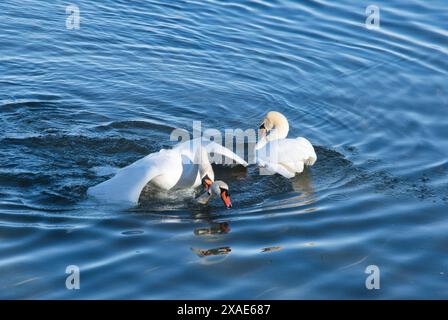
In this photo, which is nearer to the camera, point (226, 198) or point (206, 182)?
point (226, 198)

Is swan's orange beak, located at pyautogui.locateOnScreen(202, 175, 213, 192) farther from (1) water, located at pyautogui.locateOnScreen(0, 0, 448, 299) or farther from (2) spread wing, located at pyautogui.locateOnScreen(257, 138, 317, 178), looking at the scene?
(2) spread wing, located at pyautogui.locateOnScreen(257, 138, 317, 178)

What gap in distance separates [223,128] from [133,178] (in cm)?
280

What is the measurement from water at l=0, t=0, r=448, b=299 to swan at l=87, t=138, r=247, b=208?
20 centimetres

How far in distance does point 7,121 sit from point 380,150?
521 cm

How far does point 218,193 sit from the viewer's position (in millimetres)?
10258

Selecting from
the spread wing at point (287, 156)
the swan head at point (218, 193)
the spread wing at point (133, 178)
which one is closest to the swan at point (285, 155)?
the spread wing at point (287, 156)

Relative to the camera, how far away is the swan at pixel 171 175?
10102 millimetres

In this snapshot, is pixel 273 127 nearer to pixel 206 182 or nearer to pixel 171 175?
pixel 206 182

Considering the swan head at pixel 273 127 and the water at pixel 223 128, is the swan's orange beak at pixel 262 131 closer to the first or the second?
the swan head at pixel 273 127

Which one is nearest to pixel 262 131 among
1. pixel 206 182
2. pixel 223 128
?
pixel 223 128

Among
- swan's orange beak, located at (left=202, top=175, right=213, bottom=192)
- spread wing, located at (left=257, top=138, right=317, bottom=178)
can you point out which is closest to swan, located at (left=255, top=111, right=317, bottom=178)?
spread wing, located at (left=257, top=138, right=317, bottom=178)

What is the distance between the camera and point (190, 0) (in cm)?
1784

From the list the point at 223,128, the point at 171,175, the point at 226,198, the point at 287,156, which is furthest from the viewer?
the point at 223,128

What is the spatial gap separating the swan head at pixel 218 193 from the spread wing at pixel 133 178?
52 cm
